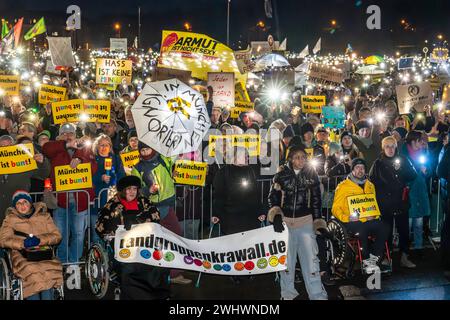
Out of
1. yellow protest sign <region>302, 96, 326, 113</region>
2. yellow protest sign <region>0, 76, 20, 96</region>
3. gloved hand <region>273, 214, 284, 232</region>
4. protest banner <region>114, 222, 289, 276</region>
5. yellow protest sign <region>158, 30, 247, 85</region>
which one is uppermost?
yellow protest sign <region>158, 30, 247, 85</region>

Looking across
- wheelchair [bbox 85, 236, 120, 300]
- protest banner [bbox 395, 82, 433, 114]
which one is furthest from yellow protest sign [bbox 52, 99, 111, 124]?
protest banner [bbox 395, 82, 433, 114]

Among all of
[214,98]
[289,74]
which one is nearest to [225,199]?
[214,98]

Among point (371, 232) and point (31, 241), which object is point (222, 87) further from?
point (31, 241)

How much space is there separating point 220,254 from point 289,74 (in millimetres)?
20751

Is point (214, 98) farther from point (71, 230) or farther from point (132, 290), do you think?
point (132, 290)

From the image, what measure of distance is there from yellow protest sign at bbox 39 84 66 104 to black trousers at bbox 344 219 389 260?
897cm

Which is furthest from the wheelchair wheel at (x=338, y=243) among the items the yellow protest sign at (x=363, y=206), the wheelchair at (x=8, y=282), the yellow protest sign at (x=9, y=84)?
the yellow protest sign at (x=9, y=84)

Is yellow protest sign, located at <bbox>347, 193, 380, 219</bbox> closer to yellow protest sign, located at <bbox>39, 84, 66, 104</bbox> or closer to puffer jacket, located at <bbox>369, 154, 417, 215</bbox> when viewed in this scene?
puffer jacket, located at <bbox>369, 154, 417, 215</bbox>

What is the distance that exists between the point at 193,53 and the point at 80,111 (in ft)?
12.5

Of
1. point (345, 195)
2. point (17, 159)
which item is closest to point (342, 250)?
point (345, 195)

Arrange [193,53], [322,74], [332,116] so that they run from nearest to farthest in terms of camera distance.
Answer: [332,116] < [193,53] < [322,74]

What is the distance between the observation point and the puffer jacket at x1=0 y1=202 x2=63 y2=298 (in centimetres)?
768

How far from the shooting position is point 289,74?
28203 millimetres

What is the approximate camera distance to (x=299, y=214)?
28.0 feet
